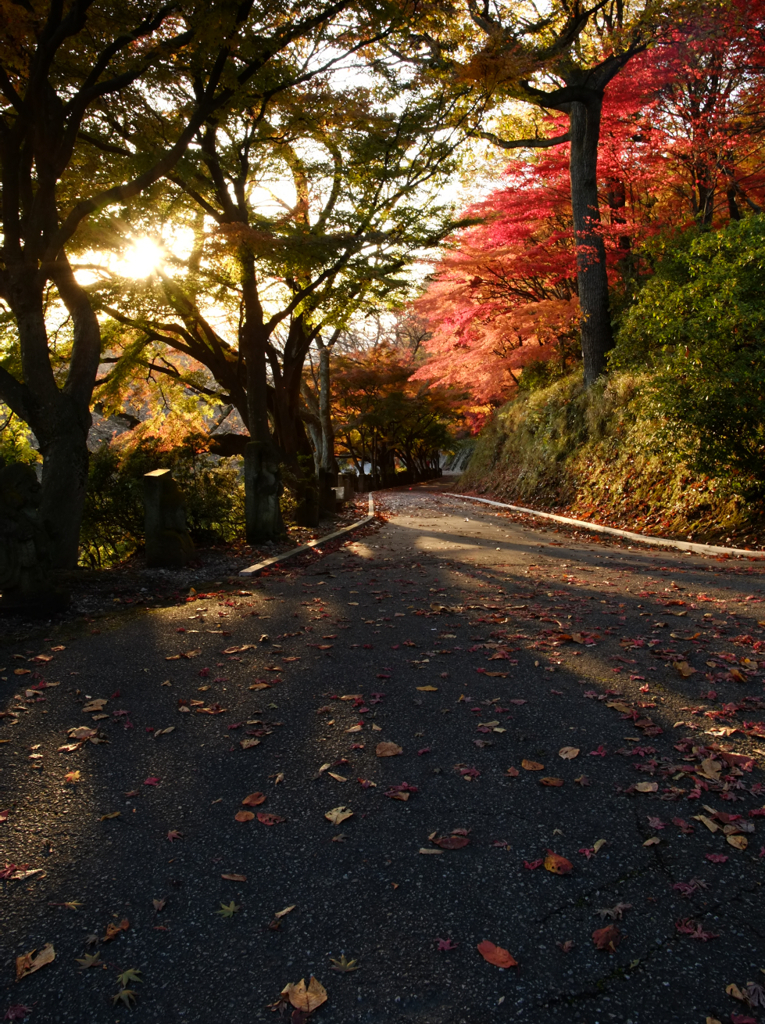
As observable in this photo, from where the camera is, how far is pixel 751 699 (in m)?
4.06

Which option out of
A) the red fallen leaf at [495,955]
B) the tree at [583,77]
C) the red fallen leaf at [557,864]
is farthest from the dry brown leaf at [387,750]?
the tree at [583,77]

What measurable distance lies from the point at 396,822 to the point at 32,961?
1441 millimetres

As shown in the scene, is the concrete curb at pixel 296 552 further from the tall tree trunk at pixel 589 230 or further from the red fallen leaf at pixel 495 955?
the tall tree trunk at pixel 589 230

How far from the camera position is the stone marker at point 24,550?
20.7ft

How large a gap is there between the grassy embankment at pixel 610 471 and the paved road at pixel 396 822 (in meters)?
4.72

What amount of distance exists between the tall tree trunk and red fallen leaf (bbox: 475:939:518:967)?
15.4 m

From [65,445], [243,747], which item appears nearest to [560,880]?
[243,747]

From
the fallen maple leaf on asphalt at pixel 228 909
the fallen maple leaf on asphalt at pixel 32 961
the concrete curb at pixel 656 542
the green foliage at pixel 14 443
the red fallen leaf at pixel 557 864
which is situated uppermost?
the green foliage at pixel 14 443

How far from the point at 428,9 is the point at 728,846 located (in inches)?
428

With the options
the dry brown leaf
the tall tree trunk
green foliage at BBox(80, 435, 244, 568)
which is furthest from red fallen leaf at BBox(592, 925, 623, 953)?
the tall tree trunk

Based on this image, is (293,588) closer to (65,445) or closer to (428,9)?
(65,445)

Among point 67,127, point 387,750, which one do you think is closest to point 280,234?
point 67,127

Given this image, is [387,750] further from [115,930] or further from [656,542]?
[656,542]

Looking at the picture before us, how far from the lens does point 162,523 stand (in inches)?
360
